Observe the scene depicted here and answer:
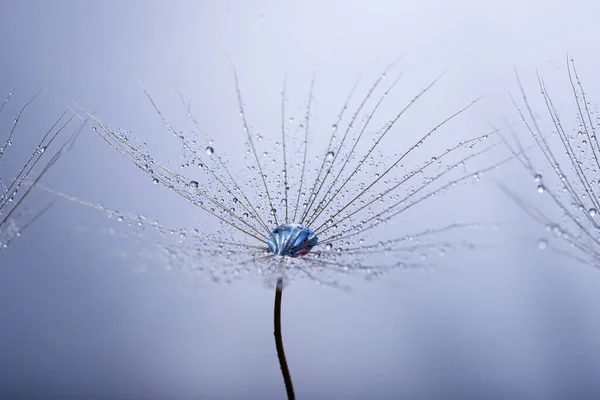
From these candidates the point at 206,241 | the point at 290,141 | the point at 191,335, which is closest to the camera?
the point at 206,241

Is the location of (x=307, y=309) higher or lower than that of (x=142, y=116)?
lower

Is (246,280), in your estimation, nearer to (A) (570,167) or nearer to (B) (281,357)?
(B) (281,357)

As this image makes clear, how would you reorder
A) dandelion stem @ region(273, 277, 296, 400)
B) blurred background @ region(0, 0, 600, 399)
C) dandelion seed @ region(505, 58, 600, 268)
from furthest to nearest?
1. blurred background @ region(0, 0, 600, 399)
2. dandelion seed @ region(505, 58, 600, 268)
3. dandelion stem @ region(273, 277, 296, 400)

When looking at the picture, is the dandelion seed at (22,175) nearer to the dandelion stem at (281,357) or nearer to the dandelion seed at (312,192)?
the dandelion seed at (312,192)

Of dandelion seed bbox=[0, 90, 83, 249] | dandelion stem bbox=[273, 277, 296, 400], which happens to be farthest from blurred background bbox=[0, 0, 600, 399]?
dandelion stem bbox=[273, 277, 296, 400]

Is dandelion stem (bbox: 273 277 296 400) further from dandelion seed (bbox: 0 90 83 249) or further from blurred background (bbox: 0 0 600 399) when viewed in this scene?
dandelion seed (bbox: 0 90 83 249)

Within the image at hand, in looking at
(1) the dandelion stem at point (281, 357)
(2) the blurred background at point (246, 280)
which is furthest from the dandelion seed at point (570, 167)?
(1) the dandelion stem at point (281, 357)

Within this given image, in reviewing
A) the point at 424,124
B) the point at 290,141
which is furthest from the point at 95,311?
the point at 424,124

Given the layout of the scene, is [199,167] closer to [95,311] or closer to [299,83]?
[299,83]
